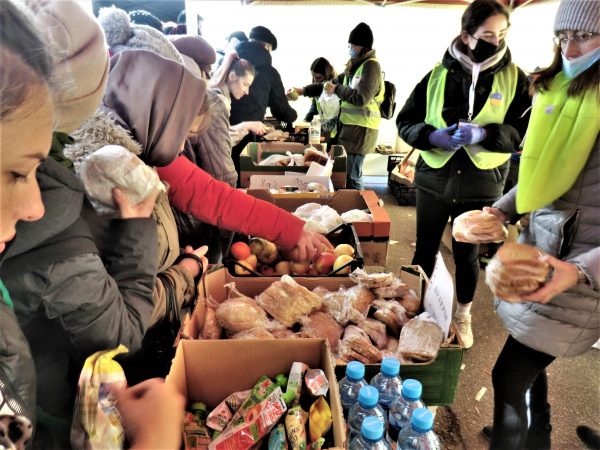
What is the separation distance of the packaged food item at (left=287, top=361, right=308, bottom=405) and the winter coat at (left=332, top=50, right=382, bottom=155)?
2.94 metres

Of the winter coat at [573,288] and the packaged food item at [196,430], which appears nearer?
the packaged food item at [196,430]

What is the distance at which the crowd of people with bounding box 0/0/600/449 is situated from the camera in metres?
0.58

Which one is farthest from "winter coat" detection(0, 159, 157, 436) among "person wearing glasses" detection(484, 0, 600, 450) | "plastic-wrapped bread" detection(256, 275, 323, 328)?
"person wearing glasses" detection(484, 0, 600, 450)

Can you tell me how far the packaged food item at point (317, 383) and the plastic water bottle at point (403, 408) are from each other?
0.16 m

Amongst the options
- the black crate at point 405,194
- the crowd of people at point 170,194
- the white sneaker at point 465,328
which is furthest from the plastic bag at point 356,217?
the black crate at point 405,194

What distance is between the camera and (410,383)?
2.81ft

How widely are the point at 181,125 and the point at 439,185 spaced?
4.53 feet

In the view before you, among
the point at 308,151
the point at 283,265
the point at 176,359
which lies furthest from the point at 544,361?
the point at 308,151

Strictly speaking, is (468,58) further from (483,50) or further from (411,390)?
(411,390)

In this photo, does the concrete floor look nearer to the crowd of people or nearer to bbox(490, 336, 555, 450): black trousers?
the crowd of people

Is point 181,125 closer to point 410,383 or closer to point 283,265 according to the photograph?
point 283,265

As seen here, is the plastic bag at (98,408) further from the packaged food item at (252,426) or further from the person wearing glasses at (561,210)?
the person wearing glasses at (561,210)

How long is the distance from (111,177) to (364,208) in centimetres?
150

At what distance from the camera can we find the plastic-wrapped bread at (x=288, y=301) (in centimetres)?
123
